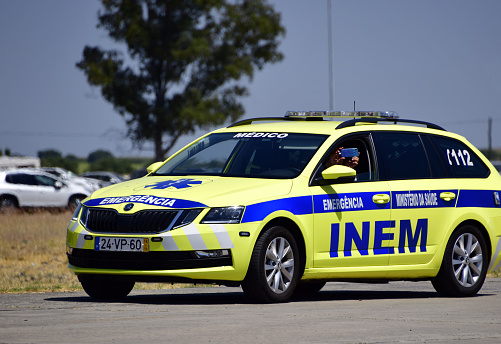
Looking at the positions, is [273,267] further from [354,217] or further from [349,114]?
[349,114]

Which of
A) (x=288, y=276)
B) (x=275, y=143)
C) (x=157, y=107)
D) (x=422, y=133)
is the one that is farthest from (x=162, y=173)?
(x=157, y=107)

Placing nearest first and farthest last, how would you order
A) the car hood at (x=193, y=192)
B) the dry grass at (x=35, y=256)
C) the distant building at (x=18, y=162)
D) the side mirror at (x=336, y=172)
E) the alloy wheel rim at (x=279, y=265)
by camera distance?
the car hood at (x=193, y=192) → the alloy wheel rim at (x=279, y=265) → the side mirror at (x=336, y=172) → the dry grass at (x=35, y=256) → the distant building at (x=18, y=162)

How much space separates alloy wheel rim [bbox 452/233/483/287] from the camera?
1070 cm

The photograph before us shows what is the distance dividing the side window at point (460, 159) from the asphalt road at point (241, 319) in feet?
4.57

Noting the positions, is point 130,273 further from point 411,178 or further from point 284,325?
point 411,178

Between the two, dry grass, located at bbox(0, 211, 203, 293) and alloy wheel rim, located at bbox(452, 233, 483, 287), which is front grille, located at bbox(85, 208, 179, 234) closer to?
dry grass, located at bbox(0, 211, 203, 293)

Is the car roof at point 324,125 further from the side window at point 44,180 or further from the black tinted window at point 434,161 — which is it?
the side window at point 44,180

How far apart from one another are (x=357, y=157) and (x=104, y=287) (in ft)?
8.92

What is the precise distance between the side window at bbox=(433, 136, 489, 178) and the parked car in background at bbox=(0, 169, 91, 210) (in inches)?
925

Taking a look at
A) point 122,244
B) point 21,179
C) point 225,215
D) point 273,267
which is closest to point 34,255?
point 122,244

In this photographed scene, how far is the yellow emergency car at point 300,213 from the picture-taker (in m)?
8.74

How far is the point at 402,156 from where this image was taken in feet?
34.5

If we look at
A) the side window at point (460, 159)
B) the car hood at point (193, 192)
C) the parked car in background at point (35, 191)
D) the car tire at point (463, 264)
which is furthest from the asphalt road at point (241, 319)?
the parked car in background at point (35, 191)

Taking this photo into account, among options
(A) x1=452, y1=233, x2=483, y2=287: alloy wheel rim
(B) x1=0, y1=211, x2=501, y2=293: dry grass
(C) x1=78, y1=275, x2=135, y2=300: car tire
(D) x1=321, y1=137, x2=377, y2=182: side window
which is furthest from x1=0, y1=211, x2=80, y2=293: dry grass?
(A) x1=452, y1=233, x2=483, y2=287: alloy wheel rim
